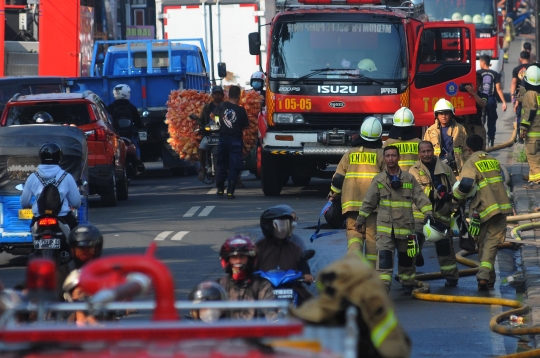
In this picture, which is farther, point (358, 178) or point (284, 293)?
point (358, 178)

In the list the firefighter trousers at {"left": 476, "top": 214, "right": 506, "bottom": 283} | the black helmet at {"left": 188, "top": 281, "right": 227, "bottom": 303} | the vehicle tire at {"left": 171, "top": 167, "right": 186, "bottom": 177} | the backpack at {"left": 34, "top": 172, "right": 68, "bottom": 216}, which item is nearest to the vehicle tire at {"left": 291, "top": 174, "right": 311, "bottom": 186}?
the vehicle tire at {"left": 171, "top": 167, "right": 186, "bottom": 177}

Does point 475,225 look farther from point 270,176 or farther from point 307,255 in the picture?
point 270,176

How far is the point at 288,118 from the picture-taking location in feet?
59.9

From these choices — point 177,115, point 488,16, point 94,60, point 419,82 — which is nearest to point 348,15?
point 419,82

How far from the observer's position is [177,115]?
20.6m

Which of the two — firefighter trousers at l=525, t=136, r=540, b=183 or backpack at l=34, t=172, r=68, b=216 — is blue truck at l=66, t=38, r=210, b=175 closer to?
firefighter trousers at l=525, t=136, r=540, b=183

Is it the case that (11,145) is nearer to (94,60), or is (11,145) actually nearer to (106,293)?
(106,293)

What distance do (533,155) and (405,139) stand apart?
5830 mm

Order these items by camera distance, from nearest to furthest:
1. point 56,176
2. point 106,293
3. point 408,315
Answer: point 106,293 → point 408,315 → point 56,176

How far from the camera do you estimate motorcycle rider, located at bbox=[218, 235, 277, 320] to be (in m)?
6.52

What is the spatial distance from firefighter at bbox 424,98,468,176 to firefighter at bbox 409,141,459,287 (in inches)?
93.3

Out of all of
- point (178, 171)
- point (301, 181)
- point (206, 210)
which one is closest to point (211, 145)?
point (301, 181)

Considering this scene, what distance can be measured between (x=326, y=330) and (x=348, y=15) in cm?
1479

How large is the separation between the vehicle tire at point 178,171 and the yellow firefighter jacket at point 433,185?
1228 centimetres
